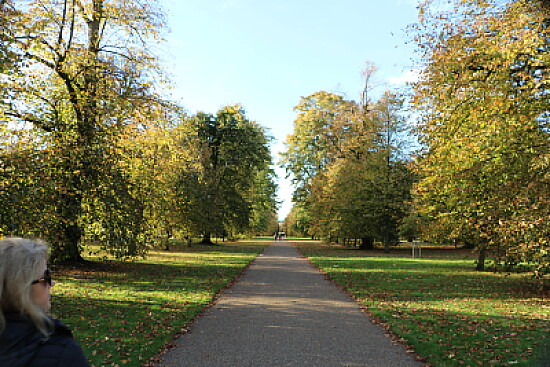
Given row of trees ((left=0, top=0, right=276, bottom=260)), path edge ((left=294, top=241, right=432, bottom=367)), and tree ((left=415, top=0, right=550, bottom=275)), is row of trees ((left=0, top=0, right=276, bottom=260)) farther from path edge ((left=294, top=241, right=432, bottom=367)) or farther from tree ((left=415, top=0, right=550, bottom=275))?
tree ((left=415, top=0, right=550, bottom=275))

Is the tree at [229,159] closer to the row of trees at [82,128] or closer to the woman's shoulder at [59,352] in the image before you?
the row of trees at [82,128]

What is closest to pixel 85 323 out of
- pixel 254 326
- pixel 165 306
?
pixel 165 306

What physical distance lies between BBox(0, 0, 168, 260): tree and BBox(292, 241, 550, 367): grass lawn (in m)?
8.48

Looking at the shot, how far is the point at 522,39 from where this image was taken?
36.2 ft

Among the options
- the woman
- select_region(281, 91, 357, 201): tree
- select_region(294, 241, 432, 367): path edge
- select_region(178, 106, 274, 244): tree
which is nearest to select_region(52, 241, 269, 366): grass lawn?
select_region(294, 241, 432, 367): path edge

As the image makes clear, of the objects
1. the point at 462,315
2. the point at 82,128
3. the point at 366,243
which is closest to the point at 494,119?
the point at 462,315

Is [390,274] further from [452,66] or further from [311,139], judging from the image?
[311,139]

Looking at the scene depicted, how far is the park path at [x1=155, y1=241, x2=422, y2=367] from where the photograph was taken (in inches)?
233

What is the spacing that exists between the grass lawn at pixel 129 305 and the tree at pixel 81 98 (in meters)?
1.42

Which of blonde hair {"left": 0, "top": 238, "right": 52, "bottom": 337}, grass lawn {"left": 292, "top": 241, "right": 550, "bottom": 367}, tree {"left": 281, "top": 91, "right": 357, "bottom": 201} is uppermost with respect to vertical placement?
tree {"left": 281, "top": 91, "right": 357, "bottom": 201}

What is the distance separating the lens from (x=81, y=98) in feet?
46.4

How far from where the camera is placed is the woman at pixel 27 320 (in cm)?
179

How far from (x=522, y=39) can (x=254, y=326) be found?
9.99 meters

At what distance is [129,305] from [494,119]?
452 inches
